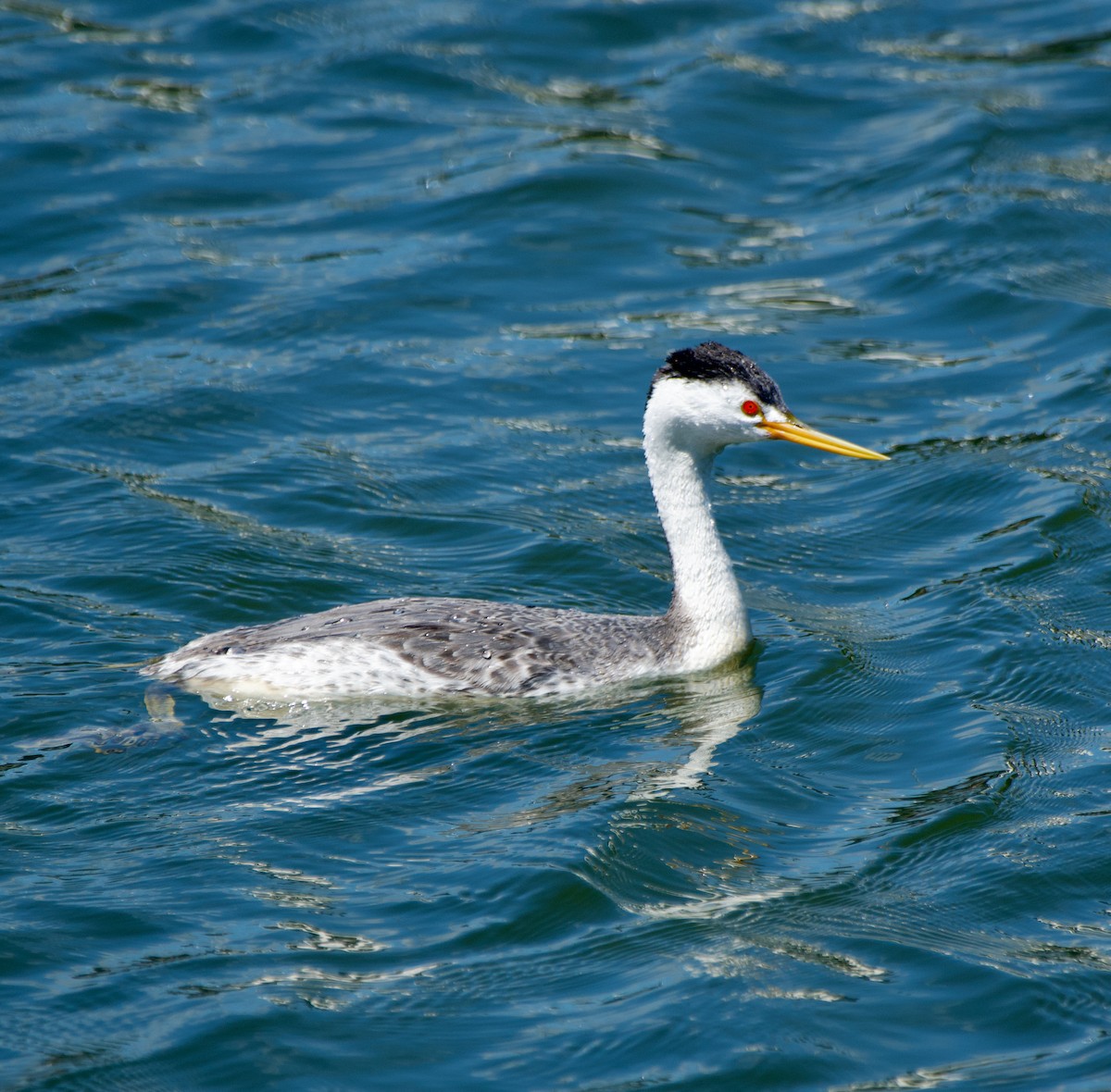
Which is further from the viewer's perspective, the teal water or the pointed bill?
the pointed bill

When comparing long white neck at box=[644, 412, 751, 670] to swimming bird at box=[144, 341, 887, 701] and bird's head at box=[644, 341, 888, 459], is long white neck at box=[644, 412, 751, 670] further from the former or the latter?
bird's head at box=[644, 341, 888, 459]

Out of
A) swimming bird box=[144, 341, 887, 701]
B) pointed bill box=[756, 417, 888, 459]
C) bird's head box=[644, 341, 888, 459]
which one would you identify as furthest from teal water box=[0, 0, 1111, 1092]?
bird's head box=[644, 341, 888, 459]

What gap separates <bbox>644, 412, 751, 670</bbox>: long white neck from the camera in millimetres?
10336

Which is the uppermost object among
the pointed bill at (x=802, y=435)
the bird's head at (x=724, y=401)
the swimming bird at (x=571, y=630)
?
Result: the bird's head at (x=724, y=401)

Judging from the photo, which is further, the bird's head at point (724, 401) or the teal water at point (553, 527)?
the bird's head at point (724, 401)

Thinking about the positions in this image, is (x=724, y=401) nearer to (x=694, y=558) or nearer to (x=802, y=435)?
(x=802, y=435)

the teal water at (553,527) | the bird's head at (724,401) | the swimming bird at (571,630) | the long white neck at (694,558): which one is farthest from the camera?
the long white neck at (694,558)

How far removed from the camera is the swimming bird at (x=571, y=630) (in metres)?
9.66

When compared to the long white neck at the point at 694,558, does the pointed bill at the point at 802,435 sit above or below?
above

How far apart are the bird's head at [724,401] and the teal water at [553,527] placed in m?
1.39

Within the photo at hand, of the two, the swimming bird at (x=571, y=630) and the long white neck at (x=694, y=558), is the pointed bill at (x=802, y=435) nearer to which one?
the swimming bird at (x=571, y=630)

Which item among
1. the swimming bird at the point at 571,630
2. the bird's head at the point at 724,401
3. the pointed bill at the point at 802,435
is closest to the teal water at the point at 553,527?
the swimming bird at the point at 571,630

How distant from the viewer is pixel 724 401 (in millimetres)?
10062

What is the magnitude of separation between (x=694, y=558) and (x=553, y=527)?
1953mm
